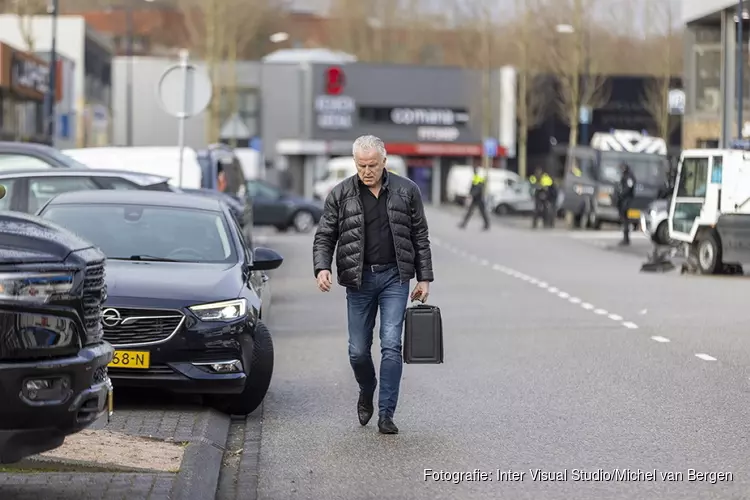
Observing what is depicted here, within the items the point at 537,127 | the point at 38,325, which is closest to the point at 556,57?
the point at 537,127

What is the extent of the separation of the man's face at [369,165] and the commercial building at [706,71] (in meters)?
44.6

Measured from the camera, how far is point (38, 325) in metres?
6.40

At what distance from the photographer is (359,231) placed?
9.74 metres

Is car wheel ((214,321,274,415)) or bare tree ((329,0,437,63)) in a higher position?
bare tree ((329,0,437,63))

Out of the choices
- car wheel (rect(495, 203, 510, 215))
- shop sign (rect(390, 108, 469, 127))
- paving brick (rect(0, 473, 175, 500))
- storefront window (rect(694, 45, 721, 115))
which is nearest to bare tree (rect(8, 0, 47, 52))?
car wheel (rect(495, 203, 510, 215))

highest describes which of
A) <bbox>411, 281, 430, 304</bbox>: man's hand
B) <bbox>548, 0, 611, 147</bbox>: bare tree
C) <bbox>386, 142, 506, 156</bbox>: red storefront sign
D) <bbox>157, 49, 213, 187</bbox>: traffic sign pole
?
<bbox>548, 0, 611, 147</bbox>: bare tree

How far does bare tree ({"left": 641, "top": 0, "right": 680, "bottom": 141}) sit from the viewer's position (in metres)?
77.4

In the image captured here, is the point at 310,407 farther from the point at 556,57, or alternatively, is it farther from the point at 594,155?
the point at 556,57

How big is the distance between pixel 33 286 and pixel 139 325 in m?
3.96

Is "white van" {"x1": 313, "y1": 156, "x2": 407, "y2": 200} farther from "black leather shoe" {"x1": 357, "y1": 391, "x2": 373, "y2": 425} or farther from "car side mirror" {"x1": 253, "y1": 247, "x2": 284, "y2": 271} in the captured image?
"black leather shoe" {"x1": 357, "y1": 391, "x2": 373, "y2": 425}

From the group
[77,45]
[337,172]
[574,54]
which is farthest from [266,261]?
[77,45]

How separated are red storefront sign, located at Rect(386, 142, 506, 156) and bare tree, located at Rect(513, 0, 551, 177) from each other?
3.03 m

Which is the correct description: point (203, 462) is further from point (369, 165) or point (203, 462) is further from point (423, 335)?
point (369, 165)

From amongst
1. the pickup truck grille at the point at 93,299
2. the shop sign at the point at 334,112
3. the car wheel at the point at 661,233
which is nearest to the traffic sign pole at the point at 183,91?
the car wheel at the point at 661,233
